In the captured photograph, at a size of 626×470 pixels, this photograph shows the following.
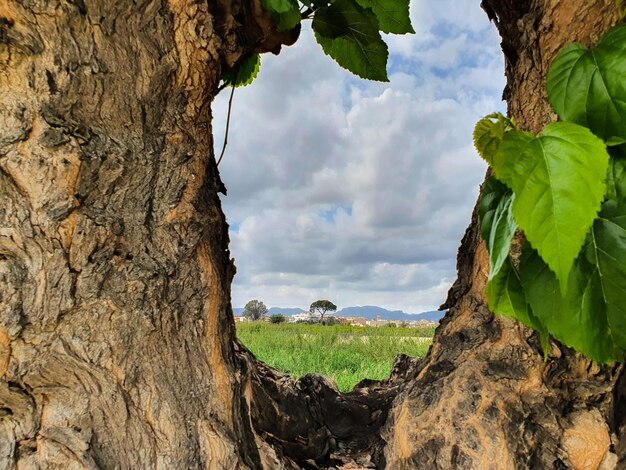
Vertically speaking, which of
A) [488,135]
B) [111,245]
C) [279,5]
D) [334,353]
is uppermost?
[279,5]

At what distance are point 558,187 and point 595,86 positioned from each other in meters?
0.19

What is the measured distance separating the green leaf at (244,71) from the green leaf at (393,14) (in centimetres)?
24

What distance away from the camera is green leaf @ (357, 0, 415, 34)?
0.91 metres

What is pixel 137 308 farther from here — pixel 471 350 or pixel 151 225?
pixel 471 350

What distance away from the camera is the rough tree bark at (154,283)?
0.70m

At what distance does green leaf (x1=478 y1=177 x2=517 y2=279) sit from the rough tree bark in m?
0.36

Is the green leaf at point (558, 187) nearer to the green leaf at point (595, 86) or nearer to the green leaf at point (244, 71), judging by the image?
the green leaf at point (595, 86)

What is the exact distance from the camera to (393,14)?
2.99ft

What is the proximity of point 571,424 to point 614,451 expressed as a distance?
0.22 feet

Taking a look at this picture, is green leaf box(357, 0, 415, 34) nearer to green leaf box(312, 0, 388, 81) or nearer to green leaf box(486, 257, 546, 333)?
green leaf box(312, 0, 388, 81)

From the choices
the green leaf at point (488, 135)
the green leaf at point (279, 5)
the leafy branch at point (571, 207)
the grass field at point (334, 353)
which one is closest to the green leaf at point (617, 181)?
the leafy branch at point (571, 207)

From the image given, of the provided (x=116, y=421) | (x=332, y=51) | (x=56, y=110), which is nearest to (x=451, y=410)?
(x=116, y=421)

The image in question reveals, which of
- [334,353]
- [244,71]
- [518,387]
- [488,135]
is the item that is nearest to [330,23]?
[244,71]

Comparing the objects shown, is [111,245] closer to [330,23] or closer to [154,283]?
[154,283]
